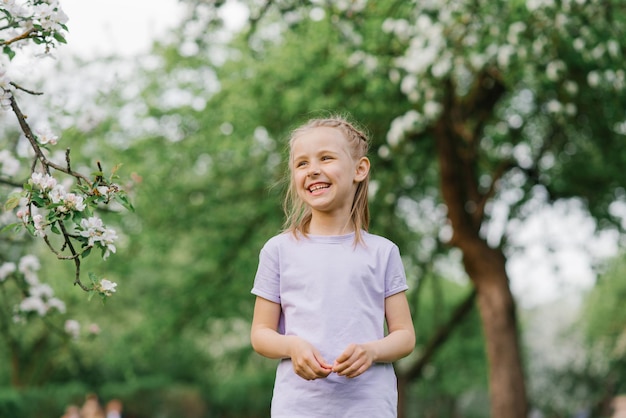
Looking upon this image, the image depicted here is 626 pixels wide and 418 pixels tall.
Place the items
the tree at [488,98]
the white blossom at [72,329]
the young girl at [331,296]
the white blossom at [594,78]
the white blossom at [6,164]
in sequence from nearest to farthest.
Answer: the young girl at [331,296] → the white blossom at [6,164] → the white blossom at [72,329] → the tree at [488,98] → the white blossom at [594,78]

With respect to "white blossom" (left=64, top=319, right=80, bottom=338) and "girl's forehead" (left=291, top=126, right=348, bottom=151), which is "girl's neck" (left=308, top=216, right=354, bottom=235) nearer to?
"girl's forehead" (left=291, top=126, right=348, bottom=151)

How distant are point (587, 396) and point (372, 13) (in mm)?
21656

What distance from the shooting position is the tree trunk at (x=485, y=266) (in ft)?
37.1

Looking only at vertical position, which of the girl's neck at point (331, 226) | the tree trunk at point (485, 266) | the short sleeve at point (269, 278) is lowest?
the short sleeve at point (269, 278)

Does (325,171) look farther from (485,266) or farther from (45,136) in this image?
(485,266)

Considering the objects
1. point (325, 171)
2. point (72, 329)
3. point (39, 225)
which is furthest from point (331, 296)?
point (72, 329)

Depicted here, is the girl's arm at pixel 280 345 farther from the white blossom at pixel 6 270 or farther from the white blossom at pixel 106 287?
the white blossom at pixel 6 270

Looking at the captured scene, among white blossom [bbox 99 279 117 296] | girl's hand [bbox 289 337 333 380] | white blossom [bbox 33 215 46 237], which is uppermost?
white blossom [bbox 33 215 46 237]

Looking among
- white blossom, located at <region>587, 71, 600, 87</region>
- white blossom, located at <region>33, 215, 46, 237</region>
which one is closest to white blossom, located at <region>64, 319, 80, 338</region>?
white blossom, located at <region>33, 215, 46, 237</region>

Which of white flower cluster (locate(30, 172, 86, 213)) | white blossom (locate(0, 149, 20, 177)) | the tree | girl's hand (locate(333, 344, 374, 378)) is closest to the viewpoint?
girl's hand (locate(333, 344, 374, 378))

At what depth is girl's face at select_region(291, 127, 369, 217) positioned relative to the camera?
275 cm

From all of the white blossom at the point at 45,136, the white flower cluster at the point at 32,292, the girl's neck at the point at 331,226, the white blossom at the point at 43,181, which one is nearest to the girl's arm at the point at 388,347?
the girl's neck at the point at 331,226

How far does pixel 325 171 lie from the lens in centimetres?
275

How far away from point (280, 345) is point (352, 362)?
253mm
